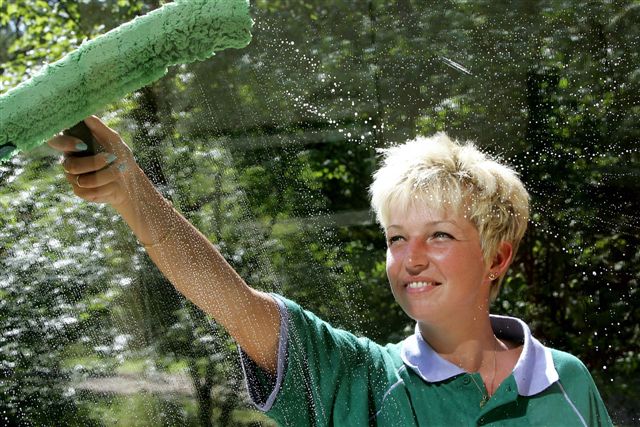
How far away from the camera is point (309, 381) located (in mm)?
1161

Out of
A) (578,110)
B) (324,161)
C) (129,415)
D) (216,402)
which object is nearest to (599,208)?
(578,110)

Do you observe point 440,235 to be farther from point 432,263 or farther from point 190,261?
point 190,261

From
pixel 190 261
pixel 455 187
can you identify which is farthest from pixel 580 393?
pixel 190 261

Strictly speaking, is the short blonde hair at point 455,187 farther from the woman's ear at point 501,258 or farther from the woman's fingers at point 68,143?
the woman's fingers at point 68,143

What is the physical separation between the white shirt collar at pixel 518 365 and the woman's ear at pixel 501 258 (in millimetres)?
108

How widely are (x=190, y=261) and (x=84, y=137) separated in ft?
0.67

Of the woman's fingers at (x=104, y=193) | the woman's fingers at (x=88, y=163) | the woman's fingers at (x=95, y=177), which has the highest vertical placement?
the woman's fingers at (x=88, y=163)

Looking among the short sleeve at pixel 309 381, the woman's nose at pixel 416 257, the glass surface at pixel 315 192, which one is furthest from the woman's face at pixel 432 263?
the glass surface at pixel 315 192

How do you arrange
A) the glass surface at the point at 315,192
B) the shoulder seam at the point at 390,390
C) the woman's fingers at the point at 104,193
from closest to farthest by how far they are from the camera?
1. the woman's fingers at the point at 104,193
2. the shoulder seam at the point at 390,390
3. the glass surface at the point at 315,192

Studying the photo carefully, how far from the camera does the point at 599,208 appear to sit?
5.90ft

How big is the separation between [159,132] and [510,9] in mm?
828

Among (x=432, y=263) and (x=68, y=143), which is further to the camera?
(x=432, y=263)

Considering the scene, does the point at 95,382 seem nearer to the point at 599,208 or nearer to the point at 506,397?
the point at 506,397

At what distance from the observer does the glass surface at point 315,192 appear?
1514 mm
